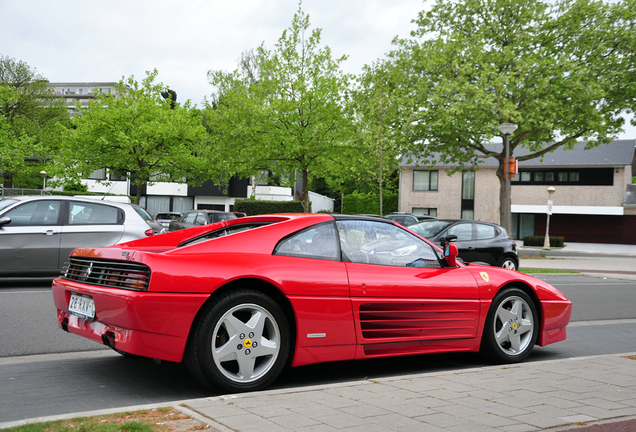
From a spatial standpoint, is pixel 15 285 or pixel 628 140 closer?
pixel 15 285

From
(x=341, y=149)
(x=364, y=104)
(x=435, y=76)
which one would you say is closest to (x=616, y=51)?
(x=435, y=76)

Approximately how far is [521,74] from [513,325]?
21709mm

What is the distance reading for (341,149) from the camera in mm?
28656

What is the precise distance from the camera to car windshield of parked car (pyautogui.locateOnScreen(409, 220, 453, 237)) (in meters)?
14.2

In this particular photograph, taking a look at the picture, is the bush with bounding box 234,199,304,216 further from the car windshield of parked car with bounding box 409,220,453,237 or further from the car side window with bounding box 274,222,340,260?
the car side window with bounding box 274,222,340,260

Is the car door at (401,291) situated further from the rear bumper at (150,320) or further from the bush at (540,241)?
the bush at (540,241)

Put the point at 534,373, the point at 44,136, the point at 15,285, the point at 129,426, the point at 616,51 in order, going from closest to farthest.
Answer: the point at 129,426, the point at 534,373, the point at 15,285, the point at 616,51, the point at 44,136

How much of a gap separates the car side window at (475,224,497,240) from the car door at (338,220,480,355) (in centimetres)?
929

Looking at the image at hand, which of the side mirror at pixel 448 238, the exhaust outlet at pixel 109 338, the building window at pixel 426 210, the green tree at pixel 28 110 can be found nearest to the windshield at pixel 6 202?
the exhaust outlet at pixel 109 338

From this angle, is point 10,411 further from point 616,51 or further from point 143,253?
point 616,51

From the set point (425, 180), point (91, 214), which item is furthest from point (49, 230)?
point (425, 180)

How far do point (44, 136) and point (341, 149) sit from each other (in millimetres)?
34457

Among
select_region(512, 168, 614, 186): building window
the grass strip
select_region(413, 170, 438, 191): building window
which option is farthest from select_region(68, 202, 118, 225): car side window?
select_region(512, 168, 614, 186): building window

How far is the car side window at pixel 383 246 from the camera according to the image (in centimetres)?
493
